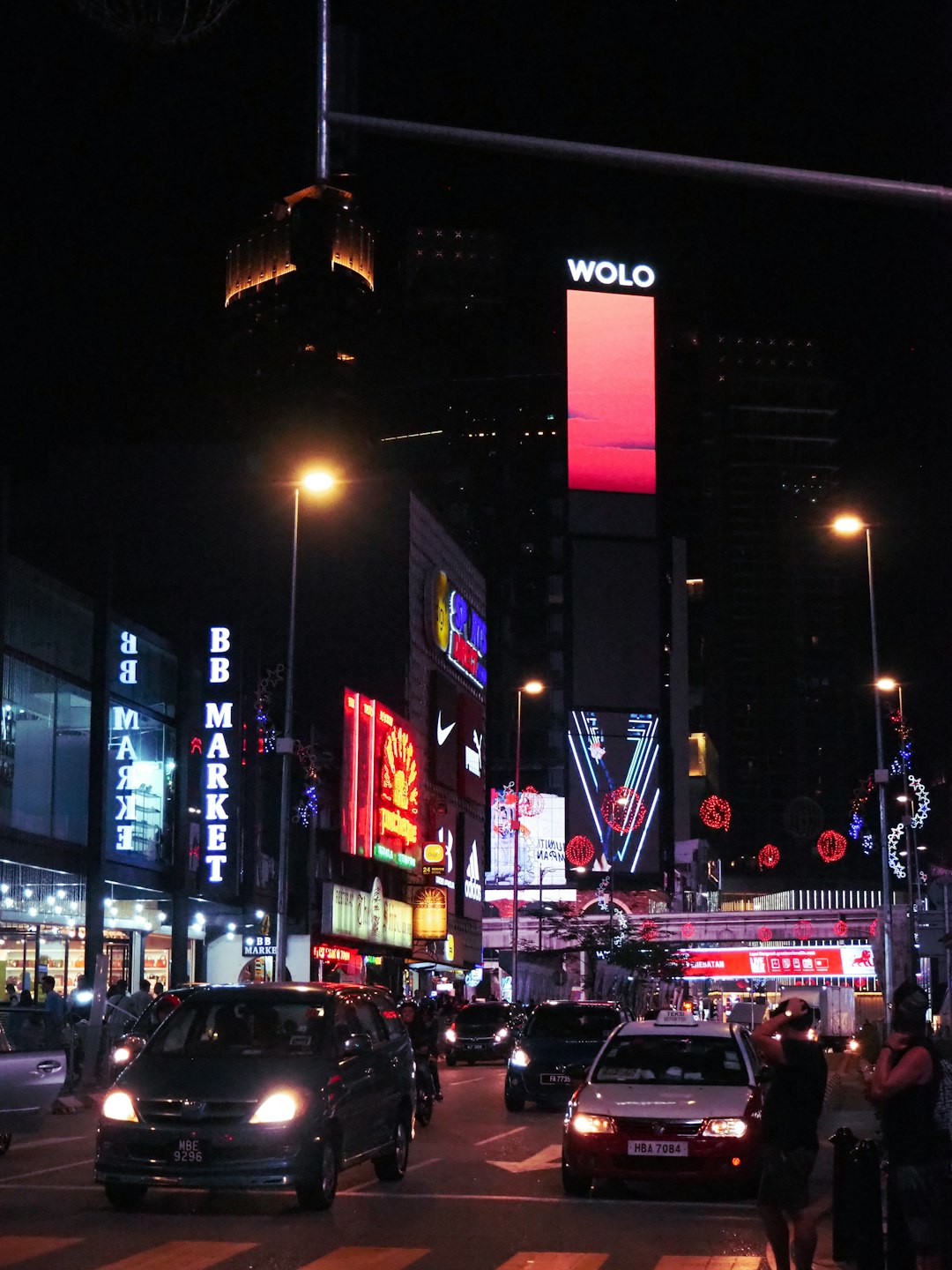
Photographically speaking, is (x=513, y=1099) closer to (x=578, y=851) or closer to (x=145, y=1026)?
(x=145, y=1026)

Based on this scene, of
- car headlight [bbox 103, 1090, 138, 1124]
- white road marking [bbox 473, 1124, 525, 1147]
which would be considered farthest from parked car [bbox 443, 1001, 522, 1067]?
car headlight [bbox 103, 1090, 138, 1124]

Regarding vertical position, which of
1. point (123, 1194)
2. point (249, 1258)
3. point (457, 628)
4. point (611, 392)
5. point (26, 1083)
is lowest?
point (249, 1258)

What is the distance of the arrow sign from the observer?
1712cm

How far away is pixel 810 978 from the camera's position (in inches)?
4545

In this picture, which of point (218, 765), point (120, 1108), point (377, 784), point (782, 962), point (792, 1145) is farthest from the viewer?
point (782, 962)

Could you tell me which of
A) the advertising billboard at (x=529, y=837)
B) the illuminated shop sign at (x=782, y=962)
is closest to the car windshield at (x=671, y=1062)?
the illuminated shop sign at (x=782, y=962)

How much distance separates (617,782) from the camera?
431 feet

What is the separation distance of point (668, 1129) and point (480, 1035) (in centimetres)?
3228

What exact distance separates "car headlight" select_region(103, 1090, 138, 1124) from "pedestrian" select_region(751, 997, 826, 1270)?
518cm

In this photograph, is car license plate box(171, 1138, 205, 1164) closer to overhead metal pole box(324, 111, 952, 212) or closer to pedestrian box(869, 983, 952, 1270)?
pedestrian box(869, 983, 952, 1270)

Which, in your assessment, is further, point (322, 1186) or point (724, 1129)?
point (724, 1129)

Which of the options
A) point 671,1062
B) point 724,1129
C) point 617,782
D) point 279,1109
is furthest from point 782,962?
point 279,1109

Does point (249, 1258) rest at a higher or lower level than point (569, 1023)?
lower

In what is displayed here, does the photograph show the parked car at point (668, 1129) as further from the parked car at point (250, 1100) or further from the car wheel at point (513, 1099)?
the car wheel at point (513, 1099)
